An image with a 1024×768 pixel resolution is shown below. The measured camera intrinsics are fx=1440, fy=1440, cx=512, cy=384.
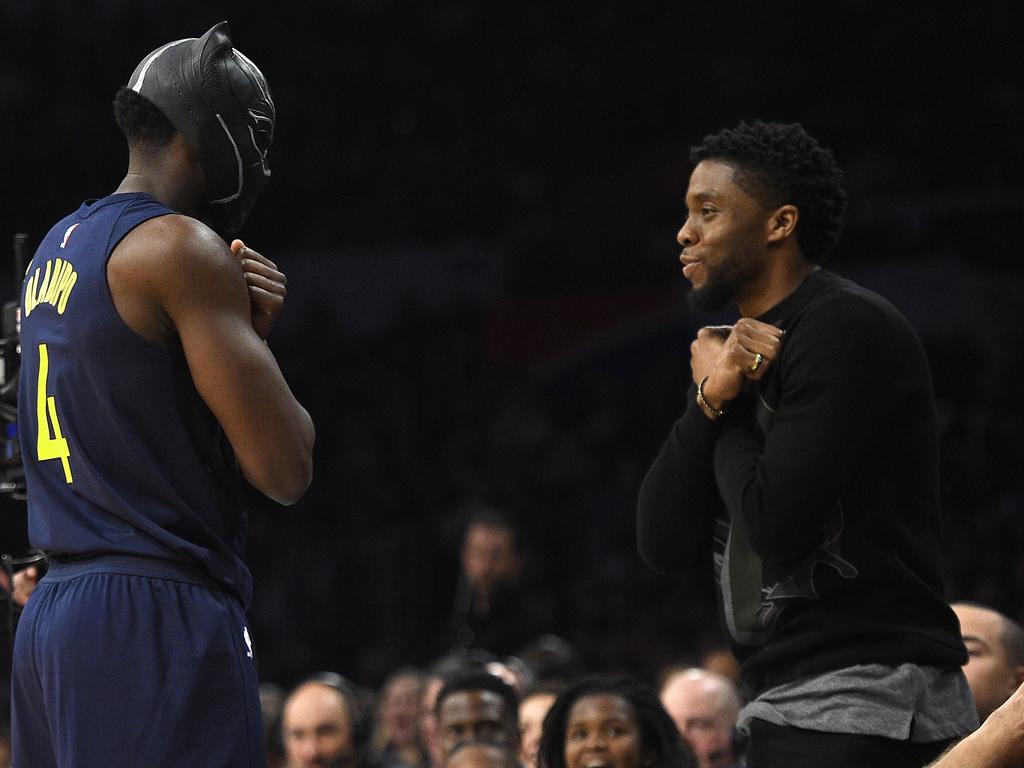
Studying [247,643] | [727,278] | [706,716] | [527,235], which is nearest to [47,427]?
[247,643]

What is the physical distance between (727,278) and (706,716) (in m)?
2.75

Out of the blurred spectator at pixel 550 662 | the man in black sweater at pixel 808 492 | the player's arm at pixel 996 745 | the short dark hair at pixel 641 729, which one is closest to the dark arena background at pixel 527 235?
the blurred spectator at pixel 550 662

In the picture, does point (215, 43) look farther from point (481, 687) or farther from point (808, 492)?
point (481, 687)

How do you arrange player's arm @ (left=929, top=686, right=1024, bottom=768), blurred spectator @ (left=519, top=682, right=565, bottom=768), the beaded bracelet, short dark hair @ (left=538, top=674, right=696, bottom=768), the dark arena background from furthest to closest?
the dark arena background → blurred spectator @ (left=519, top=682, right=565, bottom=768) → short dark hair @ (left=538, top=674, right=696, bottom=768) → the beaded bracelet → player's arm @ (left=929, top=686, right=1024, bottom=768)

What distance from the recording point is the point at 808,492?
246 cm

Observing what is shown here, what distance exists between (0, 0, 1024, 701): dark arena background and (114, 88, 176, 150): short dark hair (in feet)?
24.9

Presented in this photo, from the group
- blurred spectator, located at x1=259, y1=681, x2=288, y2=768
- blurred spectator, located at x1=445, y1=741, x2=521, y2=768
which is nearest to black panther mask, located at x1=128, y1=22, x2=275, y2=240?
blurred spectator, located at x1=445, y1=741, x2=521, y2=768

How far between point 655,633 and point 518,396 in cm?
265

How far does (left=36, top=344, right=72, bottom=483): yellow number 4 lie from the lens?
7.58ft

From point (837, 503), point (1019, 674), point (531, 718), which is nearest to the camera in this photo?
point (837, 503)

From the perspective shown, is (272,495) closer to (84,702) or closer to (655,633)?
(84,702)

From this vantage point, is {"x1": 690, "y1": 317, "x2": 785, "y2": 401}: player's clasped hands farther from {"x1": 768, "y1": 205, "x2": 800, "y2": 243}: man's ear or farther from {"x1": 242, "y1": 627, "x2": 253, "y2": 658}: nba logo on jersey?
{"x1": 242, "y1": 627, "x2": 253, "y2": 658}: nba logo on jersey

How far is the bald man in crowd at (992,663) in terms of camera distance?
3.60m

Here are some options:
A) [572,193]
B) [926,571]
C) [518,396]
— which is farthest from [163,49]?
[572,193]
